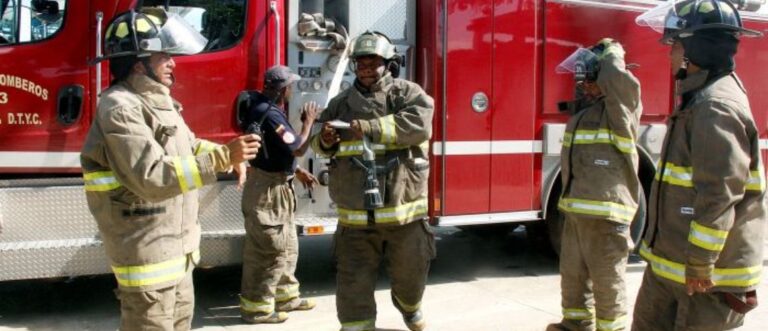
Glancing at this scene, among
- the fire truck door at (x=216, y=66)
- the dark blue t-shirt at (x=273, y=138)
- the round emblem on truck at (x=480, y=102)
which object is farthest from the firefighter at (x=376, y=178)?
the round emblem on truck at (x=480, y=102)

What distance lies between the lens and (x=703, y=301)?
9.64 feet

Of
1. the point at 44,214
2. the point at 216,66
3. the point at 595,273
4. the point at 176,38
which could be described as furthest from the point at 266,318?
the point at 176,38

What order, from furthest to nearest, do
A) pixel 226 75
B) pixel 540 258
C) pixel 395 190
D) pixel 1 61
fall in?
pixel 540 258
pixel 226 75
pixel 1 61
pixel 395 190

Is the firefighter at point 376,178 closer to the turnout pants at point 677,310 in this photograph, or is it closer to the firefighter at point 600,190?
the firefighter at point 600,190

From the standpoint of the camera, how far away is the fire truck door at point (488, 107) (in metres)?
5.58

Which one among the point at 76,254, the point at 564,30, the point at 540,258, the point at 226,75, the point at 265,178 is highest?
the point at 564,30

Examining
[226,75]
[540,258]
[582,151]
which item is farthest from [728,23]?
[540,258]

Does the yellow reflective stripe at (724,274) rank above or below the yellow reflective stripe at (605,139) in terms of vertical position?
below

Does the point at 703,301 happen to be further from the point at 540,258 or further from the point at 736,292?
the point at 540,258

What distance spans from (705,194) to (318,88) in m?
3.13

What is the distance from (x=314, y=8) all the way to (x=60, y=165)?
2.04 meters

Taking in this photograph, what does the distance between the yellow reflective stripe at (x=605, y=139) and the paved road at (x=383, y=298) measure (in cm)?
133

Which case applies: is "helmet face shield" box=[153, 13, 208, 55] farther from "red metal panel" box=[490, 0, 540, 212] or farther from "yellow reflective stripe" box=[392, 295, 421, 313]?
"red metal panel" box=[490, 0, 540, 212]

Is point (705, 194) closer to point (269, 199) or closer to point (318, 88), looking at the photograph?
point (269, 199)
